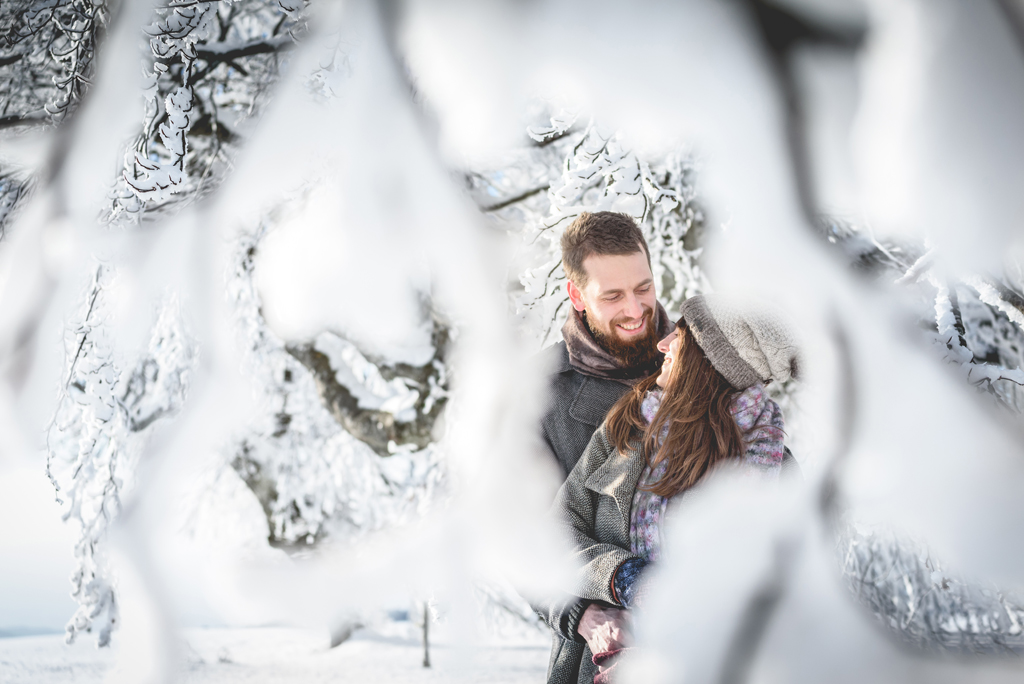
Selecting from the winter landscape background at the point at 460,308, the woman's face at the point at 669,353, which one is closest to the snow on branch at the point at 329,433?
the winter landscape background at the point at 460,308

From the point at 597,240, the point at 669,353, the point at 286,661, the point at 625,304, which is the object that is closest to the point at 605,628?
the point at 669,353

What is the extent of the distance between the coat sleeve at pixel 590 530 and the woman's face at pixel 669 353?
0.44 feet

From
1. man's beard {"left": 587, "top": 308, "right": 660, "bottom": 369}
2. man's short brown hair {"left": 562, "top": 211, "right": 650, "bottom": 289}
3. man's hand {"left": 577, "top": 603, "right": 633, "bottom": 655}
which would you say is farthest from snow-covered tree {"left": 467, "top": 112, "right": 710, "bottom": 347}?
man's hand {"left": 577, "top": 603, "right": 633, "bottom": 655}

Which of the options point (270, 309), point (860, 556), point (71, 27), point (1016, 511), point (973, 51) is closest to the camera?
point (973, 51)

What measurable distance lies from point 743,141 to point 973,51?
307mm

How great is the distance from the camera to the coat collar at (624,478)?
44.0 inches

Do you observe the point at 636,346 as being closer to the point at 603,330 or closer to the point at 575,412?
the point at 603,330

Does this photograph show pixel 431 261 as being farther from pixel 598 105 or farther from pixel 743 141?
pixel 743 141

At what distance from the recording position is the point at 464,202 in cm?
124

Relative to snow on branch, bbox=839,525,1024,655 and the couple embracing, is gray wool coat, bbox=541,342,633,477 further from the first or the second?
snow on branch, bbox=839,525,1024,655

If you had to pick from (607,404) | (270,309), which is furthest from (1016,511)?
(270,309)

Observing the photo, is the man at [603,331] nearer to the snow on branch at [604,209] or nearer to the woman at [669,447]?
the woman at [669,447]

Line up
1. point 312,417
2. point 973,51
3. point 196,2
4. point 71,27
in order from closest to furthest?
1. point 973,51
2. point 196,2
3. point 71,27
4. point 312,417

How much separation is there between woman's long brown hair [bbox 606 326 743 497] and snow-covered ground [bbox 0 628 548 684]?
3.30 feet
